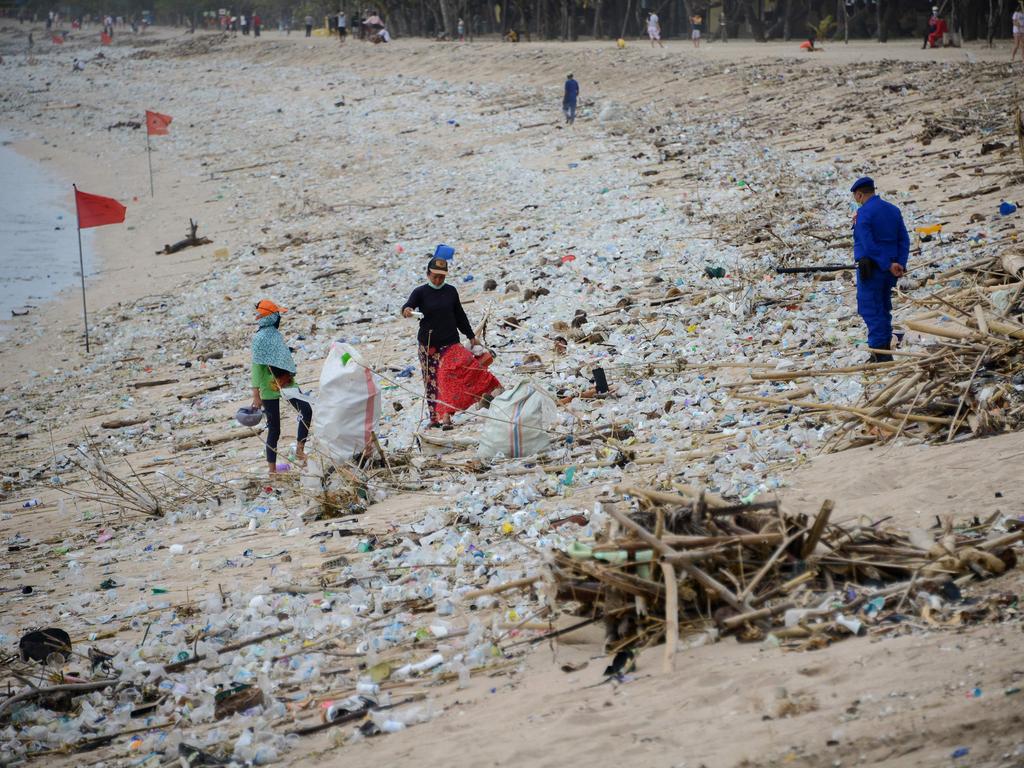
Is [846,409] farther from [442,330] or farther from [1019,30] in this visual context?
[1019,30]

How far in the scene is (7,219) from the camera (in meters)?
25.2

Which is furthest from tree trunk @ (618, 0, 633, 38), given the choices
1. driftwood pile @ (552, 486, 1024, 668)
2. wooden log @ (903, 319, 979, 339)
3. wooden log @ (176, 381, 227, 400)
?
driftwood pile @ (552, 486, 1024, 668)

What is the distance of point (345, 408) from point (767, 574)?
3.32 m

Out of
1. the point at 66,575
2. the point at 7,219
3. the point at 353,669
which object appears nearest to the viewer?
the point at 353,669

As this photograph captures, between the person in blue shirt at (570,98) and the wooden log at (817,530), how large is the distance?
1775cm

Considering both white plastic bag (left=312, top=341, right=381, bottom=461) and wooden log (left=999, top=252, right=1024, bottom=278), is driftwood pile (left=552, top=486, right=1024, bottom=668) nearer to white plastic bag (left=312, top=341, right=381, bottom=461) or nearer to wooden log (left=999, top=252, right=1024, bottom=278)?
white plastic bag (left=312, top=341, right=381, bottom=461)

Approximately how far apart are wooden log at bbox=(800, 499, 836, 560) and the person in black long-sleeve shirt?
3.85 m

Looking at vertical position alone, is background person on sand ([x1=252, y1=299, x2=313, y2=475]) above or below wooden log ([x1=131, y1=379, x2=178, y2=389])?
above

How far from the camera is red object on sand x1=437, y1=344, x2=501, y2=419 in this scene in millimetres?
7656

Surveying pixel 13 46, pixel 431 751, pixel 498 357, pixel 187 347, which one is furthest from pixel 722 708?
pixel 13 46

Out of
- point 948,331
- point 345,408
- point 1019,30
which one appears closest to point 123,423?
point 345,408

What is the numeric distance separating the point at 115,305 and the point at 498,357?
8.45m

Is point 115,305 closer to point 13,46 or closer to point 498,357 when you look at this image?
point 498,357

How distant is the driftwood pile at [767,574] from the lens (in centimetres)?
382
